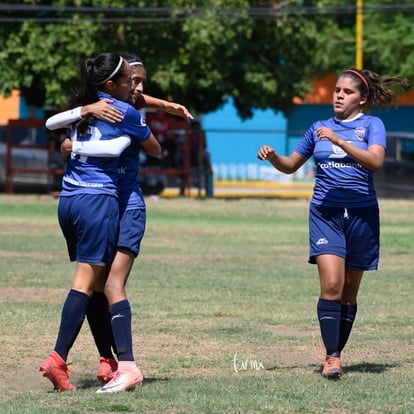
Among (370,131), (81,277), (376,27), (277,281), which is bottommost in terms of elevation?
(277,281)

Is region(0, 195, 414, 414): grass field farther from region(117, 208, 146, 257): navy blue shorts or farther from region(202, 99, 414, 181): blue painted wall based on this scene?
region(202, 99, 414, 181): blue painted wall

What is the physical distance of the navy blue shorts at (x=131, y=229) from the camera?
21.9 feet

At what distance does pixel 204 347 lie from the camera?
27.7 ft

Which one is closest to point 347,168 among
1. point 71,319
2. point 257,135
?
point 71,319

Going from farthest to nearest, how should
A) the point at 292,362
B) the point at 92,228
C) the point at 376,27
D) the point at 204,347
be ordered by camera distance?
the point at 376,27 → the point at 204,347 → the point at 292,362 → the point at 92,228

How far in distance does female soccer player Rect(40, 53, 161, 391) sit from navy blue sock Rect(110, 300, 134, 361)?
134 millimetres

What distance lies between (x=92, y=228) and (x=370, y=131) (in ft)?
6.52

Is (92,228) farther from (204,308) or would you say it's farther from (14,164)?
(14,164)

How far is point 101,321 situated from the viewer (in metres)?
7.02

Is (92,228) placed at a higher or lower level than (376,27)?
lower

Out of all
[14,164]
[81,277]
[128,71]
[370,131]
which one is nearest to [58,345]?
[81,277]

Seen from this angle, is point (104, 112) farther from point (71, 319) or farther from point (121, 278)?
point (71, 319)

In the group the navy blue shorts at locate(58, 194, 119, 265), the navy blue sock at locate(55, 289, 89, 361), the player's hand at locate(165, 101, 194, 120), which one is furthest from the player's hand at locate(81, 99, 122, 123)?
the navy blue sock at locate(55, 289, 89, 361)

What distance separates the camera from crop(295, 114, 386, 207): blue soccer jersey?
730cm
